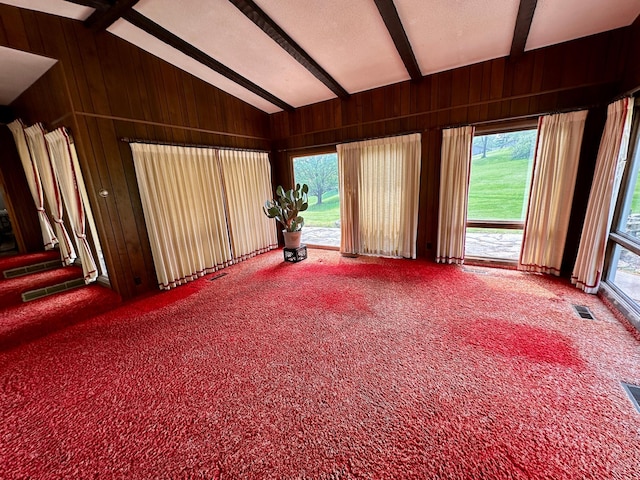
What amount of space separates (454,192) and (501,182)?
2.18 feet

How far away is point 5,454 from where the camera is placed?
1.27 metres

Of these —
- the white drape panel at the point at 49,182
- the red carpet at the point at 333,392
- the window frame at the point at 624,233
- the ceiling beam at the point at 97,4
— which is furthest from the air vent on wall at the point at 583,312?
the white drape panel at the point at 49,182

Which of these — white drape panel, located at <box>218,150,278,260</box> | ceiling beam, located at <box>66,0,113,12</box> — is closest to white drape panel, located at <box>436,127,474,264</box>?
white drape panel, located at <box>218,150,278,260</box>

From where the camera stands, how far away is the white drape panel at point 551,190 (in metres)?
2.77

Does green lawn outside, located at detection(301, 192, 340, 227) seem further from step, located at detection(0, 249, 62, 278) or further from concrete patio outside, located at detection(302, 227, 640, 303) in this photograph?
step, located at detection(0, 249, 62, 278)

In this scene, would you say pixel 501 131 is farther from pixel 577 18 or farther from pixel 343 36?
pixel 343 36

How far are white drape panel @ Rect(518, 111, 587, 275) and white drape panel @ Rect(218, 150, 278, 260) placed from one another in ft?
13.3

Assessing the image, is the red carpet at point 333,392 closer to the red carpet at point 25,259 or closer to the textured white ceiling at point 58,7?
the red carpet at point 25,259

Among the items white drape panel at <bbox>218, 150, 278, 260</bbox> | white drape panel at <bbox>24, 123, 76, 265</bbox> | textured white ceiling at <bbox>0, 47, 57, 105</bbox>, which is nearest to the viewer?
textured white ceiling at <bbox>0, 47, 57, 105</bbox>

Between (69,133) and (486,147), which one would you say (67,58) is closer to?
(69,133)

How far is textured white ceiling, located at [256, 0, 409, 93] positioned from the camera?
7.27 ft

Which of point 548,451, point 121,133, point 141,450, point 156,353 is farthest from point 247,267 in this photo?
point 548,451

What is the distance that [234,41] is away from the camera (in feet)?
8.91

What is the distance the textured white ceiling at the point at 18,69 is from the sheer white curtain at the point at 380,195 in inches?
140
